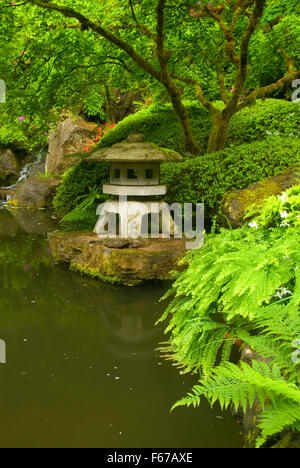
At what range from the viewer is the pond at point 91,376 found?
11.2ft

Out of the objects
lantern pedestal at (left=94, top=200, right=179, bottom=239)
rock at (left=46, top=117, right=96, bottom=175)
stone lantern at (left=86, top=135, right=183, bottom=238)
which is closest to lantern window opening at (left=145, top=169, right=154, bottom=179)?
stone lantern at (left=86, top=135, right=183, bottom=238)

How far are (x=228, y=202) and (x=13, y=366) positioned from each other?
3.53 m

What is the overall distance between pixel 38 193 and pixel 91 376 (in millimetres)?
11790

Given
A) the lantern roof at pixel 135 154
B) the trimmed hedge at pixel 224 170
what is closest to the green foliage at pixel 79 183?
the trimmed hedge at pixel 224 170

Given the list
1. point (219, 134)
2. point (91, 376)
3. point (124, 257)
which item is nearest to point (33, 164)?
point (219, 134)

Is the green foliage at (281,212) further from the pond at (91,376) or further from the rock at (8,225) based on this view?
the rock at (8,225)

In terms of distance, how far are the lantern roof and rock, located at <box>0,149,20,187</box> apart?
36.9ft

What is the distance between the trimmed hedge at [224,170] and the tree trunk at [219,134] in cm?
61

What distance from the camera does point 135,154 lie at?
7.94m

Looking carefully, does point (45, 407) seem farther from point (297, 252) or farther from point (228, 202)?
point (228, 202)

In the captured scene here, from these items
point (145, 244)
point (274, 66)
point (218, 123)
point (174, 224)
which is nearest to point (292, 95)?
point (274, 66)

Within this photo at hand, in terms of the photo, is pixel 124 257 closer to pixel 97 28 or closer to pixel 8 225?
pixel 97 28

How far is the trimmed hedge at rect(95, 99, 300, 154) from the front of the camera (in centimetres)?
1026

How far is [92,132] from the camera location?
57.4 ft
